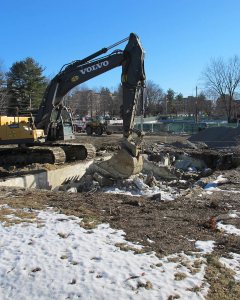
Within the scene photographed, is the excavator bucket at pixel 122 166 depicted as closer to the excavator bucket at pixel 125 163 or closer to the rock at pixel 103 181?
the excavator bucket at pixel 125 163

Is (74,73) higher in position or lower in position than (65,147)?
higher

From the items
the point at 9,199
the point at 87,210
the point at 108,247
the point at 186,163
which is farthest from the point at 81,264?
the point at 186,163

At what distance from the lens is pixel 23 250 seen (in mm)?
6684

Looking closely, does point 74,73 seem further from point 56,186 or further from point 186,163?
point 186,163

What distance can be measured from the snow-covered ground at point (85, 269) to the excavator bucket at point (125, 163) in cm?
669

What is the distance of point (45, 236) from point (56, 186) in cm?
848

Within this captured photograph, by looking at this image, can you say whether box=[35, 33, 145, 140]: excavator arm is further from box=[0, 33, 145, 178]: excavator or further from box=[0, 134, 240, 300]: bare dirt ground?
box=[0, 134, 240, 300]: bare dirt ground

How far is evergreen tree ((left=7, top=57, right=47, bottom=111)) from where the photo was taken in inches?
2438

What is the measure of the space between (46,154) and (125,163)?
401 cm

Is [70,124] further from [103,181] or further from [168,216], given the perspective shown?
[168,216]

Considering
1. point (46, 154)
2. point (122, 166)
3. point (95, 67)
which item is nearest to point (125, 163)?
point (122, 166)

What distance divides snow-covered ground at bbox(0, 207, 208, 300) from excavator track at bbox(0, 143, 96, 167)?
30.5 ft

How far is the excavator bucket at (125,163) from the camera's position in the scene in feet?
46.8

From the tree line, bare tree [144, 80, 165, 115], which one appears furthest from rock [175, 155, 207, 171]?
bare tree [144, 80, 165, 115]
